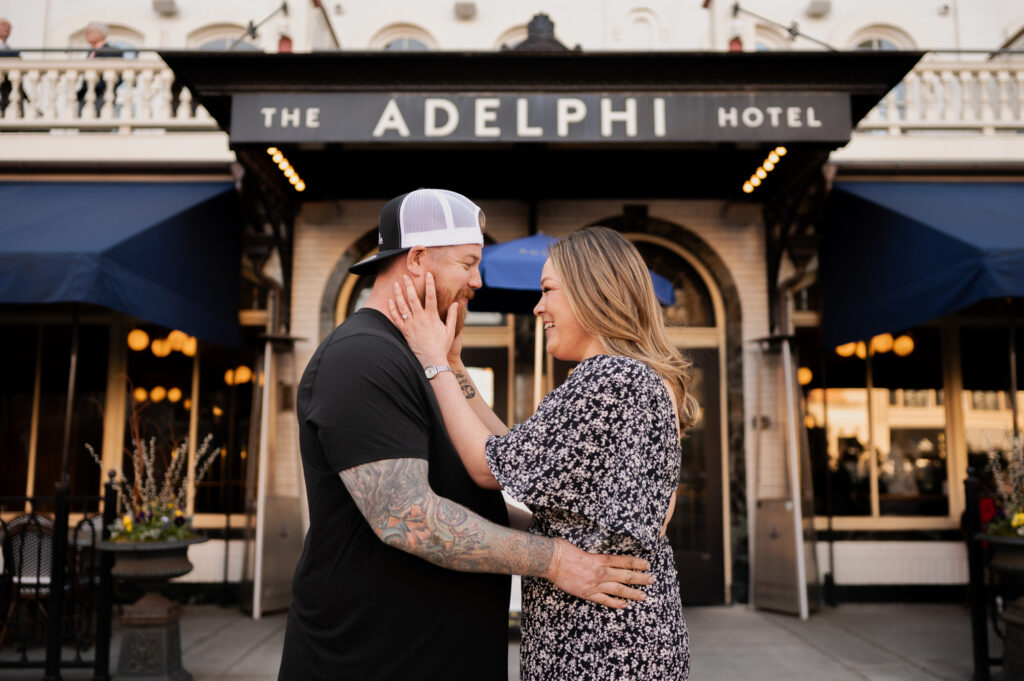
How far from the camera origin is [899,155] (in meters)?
7.92

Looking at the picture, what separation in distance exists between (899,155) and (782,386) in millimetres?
2765

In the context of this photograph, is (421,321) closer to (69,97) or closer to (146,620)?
(146,620)

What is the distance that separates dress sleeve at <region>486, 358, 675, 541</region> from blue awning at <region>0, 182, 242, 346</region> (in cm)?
491

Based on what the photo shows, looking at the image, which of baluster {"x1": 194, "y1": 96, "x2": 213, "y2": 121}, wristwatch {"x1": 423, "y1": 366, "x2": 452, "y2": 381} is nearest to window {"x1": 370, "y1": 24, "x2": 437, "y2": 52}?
baluster {"x1": 194, "y1": 96, "x2": 213, "y2": 121}

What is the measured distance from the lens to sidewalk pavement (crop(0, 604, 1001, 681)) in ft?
17.6

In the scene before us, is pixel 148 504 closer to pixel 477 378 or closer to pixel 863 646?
pixel 477 378

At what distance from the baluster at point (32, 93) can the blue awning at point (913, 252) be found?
27.2 feet

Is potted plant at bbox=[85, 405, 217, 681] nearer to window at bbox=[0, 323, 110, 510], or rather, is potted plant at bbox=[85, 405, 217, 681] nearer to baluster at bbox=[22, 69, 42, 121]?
window at bbox=[0, 323, 110, 510]

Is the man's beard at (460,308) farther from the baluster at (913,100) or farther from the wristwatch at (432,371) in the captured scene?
the baluster at (913,100)

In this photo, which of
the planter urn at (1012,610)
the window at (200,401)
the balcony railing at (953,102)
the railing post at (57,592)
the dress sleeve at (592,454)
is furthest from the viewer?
the balcony railing at (953,102)

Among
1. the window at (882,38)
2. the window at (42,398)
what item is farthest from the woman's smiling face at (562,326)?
the window at (882,38)

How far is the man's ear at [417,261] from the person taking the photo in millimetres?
Answer: 1932

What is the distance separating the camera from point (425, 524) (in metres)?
1.62

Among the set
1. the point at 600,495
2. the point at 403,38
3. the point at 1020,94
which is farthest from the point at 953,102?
the point at 600,495
